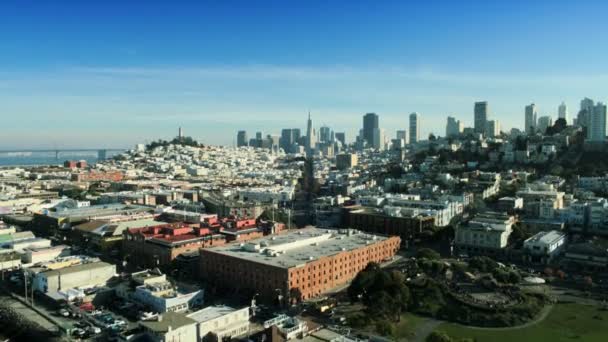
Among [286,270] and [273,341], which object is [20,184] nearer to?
[286,270]

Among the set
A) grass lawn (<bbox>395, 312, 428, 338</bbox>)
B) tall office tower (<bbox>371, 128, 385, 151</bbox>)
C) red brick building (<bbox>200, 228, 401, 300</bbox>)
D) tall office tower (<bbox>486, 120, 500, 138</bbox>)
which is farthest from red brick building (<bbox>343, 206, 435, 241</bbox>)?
tall office tower (<bbox>371, 128, 385, 151</bbox>)

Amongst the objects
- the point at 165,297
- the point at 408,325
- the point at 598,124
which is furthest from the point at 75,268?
the point at 598,124

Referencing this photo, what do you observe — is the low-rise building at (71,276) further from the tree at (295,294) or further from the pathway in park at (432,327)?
the pathway in park at (432,327)

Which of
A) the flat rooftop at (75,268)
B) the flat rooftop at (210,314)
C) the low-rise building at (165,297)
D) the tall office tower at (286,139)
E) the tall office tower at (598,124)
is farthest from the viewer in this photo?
the tall office tower at (286,139)

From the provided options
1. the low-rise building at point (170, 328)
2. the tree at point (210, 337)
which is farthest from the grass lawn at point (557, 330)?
the low-rise building at point (170, 328)

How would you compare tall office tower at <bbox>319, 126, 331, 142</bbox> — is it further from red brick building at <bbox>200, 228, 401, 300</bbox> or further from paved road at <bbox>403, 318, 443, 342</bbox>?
paved road at <bbox>403, 318, 443, 342</bbox>

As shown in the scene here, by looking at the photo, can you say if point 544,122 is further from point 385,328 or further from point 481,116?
point 385,328

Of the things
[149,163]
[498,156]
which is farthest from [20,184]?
[498,156]
